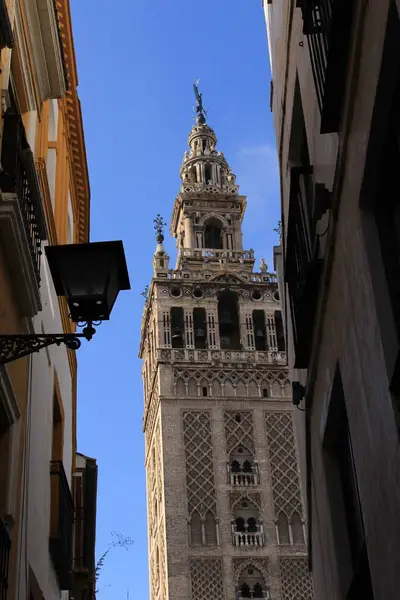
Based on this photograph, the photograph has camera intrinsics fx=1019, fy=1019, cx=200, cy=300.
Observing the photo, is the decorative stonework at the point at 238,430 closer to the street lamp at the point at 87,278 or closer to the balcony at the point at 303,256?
the balcony at the point at 303,256

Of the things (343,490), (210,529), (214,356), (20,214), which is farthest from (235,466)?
(20,214)

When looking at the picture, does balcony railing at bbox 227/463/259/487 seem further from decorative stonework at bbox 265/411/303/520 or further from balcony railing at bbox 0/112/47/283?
balcony railing at bbox 0/112/47/283

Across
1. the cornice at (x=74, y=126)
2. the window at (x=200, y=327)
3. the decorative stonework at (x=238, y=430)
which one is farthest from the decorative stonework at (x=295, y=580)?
the cornice at (x=74, y=126)

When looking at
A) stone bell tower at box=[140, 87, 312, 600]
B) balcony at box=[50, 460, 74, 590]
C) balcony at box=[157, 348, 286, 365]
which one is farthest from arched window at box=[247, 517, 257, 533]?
balcony at box=[50, 460, 74, 590]

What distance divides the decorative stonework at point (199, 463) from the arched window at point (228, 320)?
381 centimetres

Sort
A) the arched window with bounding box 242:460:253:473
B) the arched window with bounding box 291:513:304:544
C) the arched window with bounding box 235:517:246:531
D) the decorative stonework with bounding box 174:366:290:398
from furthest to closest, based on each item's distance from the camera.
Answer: the decorative stonework with bounding box 174:366:290:398 < the arched window with bounding box 242:460:253:473 < the arched window with bounding box 235:517:246:531 < the arched window with bounding box 291:513:304:544

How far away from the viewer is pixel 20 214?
6.15 metres

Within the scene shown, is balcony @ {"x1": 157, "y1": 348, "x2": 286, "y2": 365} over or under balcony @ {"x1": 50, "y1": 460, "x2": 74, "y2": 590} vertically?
over

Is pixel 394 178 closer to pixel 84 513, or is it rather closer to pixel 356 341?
pixel 356 341

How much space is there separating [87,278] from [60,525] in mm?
4135

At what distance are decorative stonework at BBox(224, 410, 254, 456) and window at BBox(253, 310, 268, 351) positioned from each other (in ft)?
11.0

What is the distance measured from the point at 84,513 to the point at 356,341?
7.02 meters

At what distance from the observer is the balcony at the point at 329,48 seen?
480 centimetres

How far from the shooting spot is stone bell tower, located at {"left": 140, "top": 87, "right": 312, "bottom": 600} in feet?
113
